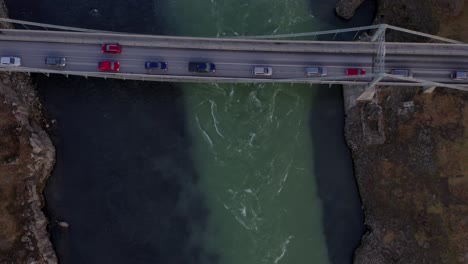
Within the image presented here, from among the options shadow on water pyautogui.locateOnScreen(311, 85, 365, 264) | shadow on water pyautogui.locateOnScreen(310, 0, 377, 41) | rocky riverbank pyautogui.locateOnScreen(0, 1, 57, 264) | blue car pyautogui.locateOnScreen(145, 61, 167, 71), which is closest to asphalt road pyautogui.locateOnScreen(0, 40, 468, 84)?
blue car pyautogui.locateOnScreen(145, 61, 167, 71)

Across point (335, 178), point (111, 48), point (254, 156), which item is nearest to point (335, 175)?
point (335, 178)

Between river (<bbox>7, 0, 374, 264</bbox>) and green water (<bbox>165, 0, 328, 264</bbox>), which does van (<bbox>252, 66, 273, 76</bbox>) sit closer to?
green water (<bbox>165, 0, 328, 264</bbox>)

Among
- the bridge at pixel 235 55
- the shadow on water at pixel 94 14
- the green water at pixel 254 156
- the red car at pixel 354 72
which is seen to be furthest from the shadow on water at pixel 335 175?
the shadow on water at pixel 94 14

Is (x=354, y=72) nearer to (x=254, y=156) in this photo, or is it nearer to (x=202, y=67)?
(x=254, y=156)

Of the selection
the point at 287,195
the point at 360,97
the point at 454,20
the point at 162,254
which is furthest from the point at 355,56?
Result: the point at 162,254

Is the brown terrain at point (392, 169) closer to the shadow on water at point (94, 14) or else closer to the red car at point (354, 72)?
the red car at point (354, 72)
